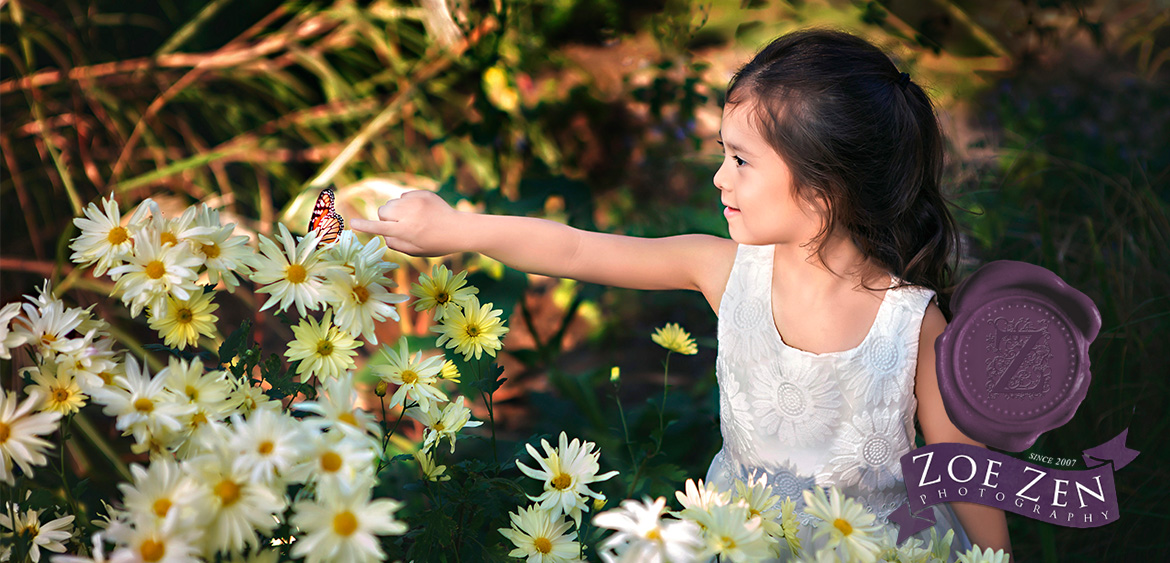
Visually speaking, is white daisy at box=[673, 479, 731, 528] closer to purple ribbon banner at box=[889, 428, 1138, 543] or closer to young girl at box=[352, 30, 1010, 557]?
purple ribbon banner at box=[889, 428, 1138, 543]

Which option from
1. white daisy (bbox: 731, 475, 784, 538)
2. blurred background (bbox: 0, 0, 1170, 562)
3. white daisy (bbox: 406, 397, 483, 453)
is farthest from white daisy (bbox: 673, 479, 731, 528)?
blurred background (bbox: 0, 0, 1170, 562)

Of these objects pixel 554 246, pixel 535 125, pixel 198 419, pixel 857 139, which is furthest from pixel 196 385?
pixel 535 125

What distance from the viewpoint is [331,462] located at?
0.42 metres

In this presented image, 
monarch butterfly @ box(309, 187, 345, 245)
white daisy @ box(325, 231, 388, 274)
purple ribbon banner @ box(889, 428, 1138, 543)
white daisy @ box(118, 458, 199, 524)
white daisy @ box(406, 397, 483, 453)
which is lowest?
purple ribbon banner @ box(889, 428, 1138, 543)

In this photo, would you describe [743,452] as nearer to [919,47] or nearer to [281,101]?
[919,47]

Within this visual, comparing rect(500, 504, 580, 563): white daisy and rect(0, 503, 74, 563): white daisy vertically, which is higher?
rect(0, 503, 74, 563): white daisy

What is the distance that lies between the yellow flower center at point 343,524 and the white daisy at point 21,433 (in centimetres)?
24

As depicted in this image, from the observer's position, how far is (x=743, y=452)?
3.22 ft

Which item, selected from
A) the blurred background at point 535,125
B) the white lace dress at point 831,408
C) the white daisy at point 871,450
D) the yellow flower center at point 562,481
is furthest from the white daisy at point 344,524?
the blurred background at point 535,125

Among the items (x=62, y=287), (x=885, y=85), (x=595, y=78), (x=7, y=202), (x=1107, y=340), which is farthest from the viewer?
(x=595, y=78)

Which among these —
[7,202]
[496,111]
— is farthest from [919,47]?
[7,202]

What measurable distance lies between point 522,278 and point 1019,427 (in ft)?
3.41

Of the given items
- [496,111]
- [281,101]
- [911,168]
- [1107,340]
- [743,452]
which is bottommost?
[1107,340]

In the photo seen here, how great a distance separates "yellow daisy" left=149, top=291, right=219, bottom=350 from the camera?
0.58 m
